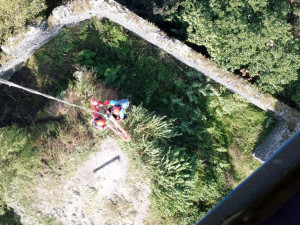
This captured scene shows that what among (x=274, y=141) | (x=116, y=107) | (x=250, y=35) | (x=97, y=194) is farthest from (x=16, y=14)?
(x=274, y=141)

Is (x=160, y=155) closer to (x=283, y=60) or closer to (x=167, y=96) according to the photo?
(x=167, y=96)

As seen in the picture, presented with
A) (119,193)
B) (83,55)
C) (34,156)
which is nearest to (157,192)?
(119,193)

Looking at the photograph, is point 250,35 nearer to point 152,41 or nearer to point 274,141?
point 152,41

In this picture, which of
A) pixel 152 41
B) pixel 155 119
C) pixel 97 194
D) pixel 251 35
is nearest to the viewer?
pixel 251 35

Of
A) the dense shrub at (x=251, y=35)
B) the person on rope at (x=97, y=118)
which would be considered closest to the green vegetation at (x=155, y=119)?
the person on rope at (x=97, y=118)

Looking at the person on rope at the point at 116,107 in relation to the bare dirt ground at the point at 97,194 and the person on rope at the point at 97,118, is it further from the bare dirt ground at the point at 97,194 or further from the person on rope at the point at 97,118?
the bare dirt ground at the point at 97,194

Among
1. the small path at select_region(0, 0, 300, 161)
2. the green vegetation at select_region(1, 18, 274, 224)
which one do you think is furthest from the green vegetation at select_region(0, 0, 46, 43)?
the green vegetation at select_region(1, 18, 274, 224)
